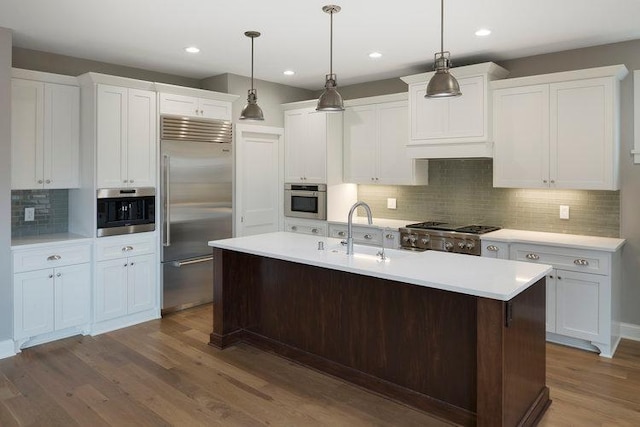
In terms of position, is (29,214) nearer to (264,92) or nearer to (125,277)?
(125,277)

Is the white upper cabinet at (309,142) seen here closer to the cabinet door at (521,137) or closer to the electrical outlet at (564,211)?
the cabinet door at (521,137)

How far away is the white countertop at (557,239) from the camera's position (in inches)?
152

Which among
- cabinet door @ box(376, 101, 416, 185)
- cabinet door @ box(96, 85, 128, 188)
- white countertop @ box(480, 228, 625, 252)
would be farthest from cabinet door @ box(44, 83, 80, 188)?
white countertop @ box(480, 228, 625, 252)

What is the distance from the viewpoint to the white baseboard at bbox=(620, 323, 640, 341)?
13.9ft

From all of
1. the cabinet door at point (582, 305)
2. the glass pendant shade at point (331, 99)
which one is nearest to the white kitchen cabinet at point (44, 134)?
the glass pendant shade at point (331, 99)

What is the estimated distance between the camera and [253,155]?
5.78 meters

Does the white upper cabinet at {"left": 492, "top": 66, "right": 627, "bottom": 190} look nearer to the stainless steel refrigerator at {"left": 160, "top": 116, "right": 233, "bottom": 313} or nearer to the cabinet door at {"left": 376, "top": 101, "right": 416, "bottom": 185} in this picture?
the cabinet door at {"left": 376, "top": 101, "right": 416, "bottom": 185}

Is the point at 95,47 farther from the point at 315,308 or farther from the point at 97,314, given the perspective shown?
the point at 315,308

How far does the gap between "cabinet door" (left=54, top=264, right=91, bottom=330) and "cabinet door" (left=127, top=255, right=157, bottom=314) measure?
389 millimetres

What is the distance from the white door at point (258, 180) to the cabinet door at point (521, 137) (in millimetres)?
2686

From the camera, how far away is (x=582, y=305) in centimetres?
394

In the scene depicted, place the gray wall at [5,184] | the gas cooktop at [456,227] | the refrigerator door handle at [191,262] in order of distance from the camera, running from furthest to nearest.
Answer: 1. the refrigerator door handle at [191,262]
2. the gas cooktop at [456,227]
3. the gray wall at [5,184]

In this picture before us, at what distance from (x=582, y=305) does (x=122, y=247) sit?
4.18m

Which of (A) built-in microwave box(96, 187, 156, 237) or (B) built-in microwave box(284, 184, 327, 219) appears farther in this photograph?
(B) built-in microwave box(284, 184, 327, 219)
